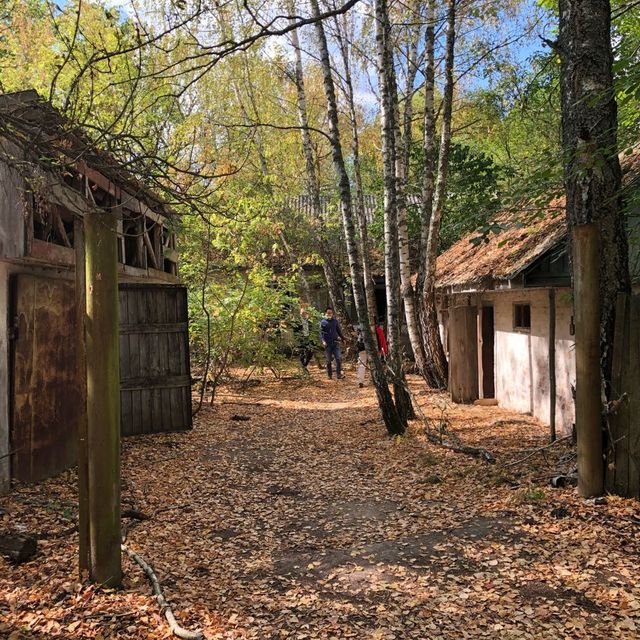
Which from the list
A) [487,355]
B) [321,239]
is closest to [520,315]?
[487,355]

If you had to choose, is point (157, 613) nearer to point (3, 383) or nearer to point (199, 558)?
point (199, 558)

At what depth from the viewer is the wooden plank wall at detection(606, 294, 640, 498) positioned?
471cm

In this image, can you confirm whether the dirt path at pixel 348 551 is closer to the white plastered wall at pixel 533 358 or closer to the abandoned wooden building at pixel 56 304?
the abandoned wooden building at pixel 56 304

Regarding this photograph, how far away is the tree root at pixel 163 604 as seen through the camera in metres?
3.17

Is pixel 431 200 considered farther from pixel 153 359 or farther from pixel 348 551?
pixel 348 551

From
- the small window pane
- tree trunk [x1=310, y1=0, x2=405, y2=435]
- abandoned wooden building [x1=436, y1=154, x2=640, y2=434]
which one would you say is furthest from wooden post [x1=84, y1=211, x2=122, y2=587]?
the small window pane

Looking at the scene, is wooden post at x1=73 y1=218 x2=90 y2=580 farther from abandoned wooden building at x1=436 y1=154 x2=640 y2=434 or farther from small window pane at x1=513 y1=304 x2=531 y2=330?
small window pane at x1=513 y1=304 x2=531 y2=330

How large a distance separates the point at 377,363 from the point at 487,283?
7.15 ft

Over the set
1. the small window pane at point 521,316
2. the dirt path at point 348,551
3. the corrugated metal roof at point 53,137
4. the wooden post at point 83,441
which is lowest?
the dirt path at point 348,551

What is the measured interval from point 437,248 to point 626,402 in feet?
27.8

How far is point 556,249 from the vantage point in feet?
26.3

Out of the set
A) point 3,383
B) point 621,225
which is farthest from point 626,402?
point 3,383

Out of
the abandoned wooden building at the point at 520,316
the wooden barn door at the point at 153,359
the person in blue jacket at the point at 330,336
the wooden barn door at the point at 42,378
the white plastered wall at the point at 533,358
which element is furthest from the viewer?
the person in blue jacket at the point at 330,336

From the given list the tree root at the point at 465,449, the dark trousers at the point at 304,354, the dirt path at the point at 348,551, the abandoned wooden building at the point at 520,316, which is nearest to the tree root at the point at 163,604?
the dirt path at the point at 348,551
